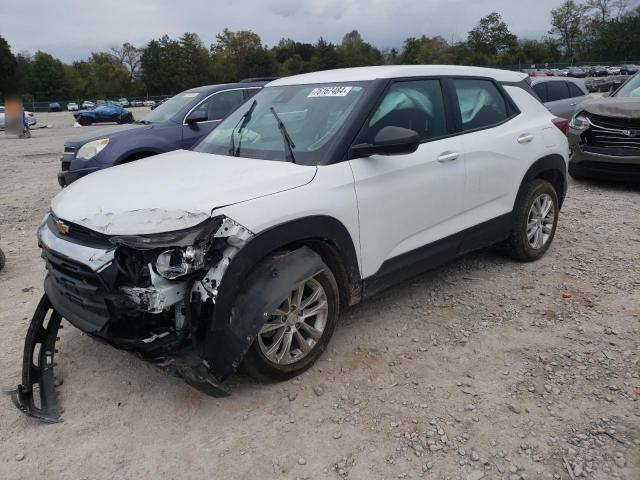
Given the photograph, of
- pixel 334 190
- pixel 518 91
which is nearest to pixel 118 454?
pixel 334 190

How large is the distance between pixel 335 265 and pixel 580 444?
162cm

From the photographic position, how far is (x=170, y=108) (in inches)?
313

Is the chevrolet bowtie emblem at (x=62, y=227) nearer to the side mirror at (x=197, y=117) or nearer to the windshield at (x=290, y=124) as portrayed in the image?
the windshield at (x=290, y=124)

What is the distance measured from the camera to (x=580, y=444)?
8.32 feet

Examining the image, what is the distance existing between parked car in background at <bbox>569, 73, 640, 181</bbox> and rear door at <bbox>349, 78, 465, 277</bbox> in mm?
4546

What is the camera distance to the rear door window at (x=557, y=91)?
10055 mm

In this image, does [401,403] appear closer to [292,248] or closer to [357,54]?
[292,248]

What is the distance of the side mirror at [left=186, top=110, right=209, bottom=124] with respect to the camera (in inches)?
284

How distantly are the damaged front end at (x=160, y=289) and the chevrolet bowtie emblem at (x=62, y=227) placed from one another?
18 centimetres

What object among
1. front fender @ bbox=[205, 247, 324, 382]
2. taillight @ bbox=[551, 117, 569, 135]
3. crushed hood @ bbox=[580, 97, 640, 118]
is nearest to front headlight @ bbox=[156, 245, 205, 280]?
front fender @ bbox=[205, 247, 324, 382]

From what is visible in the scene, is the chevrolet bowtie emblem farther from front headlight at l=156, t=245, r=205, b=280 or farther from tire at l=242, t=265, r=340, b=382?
tire at l=242, t=265, r=340, b=382

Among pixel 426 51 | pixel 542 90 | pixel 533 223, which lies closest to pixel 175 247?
pixel 533 223

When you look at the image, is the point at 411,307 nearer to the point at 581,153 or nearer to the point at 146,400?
the point at 146,400

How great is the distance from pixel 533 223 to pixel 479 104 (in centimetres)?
127
